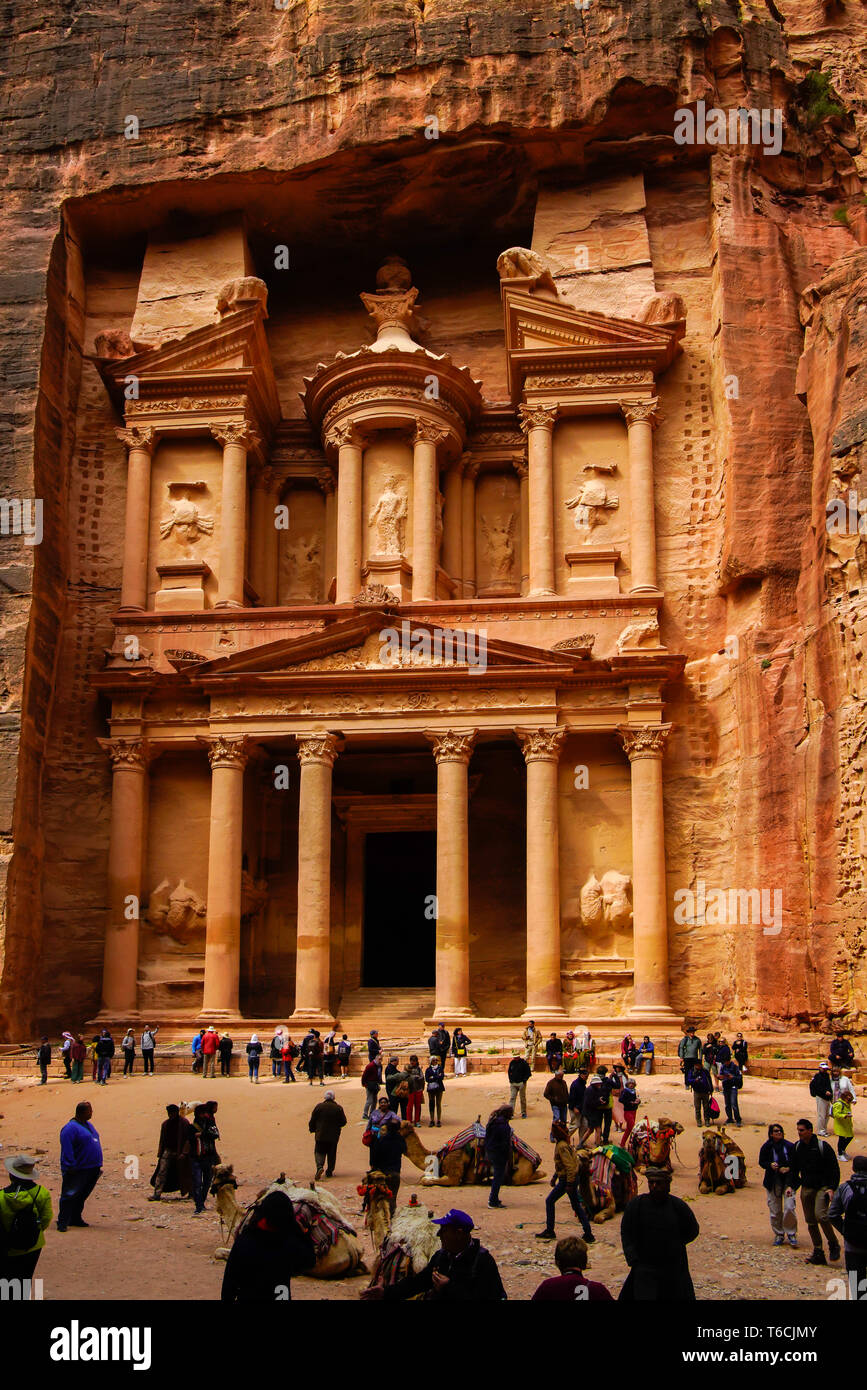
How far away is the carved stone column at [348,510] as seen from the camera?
3506 centimetres

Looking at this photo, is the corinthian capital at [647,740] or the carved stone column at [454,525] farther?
the carved stone column at [454,525]

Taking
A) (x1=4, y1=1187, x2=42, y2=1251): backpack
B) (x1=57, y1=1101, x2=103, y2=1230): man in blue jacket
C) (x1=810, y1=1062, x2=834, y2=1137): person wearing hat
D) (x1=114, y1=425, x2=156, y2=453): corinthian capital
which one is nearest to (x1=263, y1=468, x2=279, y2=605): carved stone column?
(x1=114, y1=425, x2=156, y2=453): corinthian capital

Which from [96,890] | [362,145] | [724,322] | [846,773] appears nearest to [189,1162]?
[846,773]

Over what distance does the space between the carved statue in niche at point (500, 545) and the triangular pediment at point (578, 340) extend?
466 centimetres

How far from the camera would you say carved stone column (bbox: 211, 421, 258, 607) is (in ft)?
116

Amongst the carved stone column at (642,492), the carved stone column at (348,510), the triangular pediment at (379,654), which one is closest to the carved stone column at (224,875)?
the triangular pediment at (379,654)

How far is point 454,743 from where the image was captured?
32.1 m

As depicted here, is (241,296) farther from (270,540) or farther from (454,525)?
(454,525)

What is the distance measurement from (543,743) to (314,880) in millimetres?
6297

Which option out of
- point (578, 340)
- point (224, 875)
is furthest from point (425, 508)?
point (224, 875)

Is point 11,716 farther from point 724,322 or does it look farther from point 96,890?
point 724,322

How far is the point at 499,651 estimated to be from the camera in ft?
105

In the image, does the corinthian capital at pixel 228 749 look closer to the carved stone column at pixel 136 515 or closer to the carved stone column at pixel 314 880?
the carved stone column at pixel 314 880

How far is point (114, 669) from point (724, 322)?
1799 centimetres
